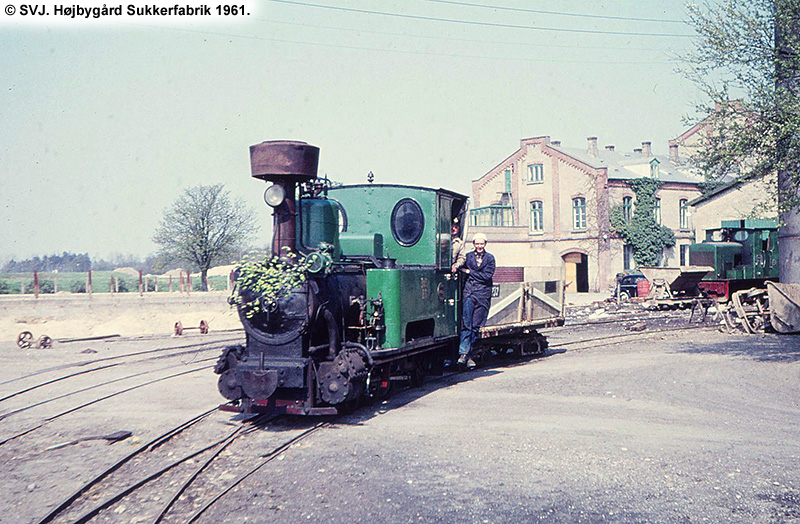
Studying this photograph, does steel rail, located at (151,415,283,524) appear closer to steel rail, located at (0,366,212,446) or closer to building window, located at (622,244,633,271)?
steel rail, located at (0,366,212,446)

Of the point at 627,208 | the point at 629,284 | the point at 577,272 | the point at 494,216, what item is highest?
the point at 627,208

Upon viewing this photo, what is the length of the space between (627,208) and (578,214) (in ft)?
10.1

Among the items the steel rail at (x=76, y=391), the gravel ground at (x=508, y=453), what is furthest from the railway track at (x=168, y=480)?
the steel rail at (x=76, y=391)

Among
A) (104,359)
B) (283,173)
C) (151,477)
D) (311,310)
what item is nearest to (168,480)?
(151,477)

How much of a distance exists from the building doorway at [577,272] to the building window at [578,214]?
173 cm

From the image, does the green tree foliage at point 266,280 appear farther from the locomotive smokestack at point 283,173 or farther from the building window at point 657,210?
the building window at point 657,210

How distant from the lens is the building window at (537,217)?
144ft

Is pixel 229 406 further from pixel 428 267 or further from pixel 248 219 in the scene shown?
pixel 248 219

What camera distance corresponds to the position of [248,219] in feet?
147

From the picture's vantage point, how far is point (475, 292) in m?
10.6

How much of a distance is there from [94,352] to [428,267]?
10.0 m

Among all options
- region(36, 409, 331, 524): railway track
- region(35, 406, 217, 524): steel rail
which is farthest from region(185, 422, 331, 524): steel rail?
region(35, 406, 217, 524): steel rail

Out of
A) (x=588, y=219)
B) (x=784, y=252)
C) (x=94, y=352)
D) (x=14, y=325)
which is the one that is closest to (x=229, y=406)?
(x=94, y=352)

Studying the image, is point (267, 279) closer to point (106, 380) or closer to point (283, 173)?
point (283, 173)
